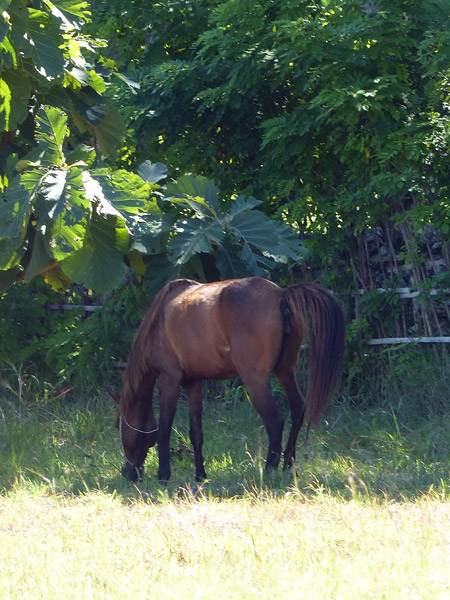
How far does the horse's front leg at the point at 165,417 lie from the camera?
5535 mm

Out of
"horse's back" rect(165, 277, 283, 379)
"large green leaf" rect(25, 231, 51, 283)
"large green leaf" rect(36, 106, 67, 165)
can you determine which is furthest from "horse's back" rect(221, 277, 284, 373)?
"large green leaf" rect(36, 106, 67, 165)

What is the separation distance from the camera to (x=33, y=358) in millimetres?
9109

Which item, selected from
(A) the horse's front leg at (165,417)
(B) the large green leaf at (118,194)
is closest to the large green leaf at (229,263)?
(B) the large green leaf at (118,194)

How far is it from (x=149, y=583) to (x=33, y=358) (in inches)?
245

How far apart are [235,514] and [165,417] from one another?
140 centimetres

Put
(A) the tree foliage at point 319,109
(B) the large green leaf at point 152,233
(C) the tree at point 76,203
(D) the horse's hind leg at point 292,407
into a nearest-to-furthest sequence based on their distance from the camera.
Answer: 1. (D) the horse's hind leg at point 292,407
2. (C) the tree at point 76,203
3. (B) the large green leaf at point 152,233
4. (A) the tree foliage at point 319,109

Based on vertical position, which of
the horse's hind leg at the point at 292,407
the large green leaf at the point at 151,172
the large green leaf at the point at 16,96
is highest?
the large green leaf at the point at 16,96

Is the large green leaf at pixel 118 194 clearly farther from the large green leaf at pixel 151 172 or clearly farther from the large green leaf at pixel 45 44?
the large green leaf at pixel 45 44

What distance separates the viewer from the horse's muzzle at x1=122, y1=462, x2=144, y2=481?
5645mm

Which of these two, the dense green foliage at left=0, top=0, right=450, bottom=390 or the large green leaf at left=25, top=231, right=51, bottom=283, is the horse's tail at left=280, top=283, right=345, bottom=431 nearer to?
the dense green foliage at left=0, top=0, right=450, bottom=390

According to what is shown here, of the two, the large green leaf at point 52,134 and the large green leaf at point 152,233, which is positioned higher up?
the large green leaf at point 52,134

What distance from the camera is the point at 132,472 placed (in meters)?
5.68

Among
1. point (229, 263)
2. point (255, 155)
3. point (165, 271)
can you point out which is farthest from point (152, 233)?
point (255, 155)

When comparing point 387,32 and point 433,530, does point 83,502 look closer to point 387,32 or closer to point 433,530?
point 433,530
